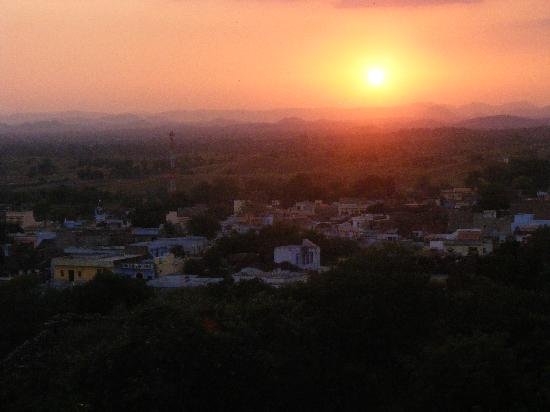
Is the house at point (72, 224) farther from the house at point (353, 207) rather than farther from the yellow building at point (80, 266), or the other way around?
the house at point (353, 207)

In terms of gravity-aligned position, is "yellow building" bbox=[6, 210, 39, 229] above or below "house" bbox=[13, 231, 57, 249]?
below

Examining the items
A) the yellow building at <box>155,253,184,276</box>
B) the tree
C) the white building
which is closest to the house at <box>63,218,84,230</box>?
the white building

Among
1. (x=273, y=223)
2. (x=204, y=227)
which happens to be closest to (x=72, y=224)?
(x=204, y=227)

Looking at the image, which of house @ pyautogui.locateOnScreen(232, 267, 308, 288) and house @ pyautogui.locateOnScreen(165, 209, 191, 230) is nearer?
house @ pyautogui.locateOnScreen(232, 267, 308, 288)

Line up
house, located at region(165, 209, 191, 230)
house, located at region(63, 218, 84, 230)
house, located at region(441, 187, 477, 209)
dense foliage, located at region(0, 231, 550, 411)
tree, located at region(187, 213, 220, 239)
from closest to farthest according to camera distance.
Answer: dense foliage, located at region(0, 231, 550, 411) < tree, located at region(187, 213, 220, 239) < house, located at region(63, 218, 84, 230) < house, located at region(165, 209, 191, 230) < house, located at region(441, 187, 477, 209)

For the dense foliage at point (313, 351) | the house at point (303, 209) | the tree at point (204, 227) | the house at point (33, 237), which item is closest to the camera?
the dense foliage at point (313, 351)

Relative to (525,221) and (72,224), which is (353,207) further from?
(72,224)

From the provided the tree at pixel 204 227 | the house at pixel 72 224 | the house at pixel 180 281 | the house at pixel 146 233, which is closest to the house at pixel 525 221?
the tree at pixel 204 227

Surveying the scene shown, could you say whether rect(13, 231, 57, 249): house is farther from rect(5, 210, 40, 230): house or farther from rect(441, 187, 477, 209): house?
rect(441, 187, 477, 209): house
